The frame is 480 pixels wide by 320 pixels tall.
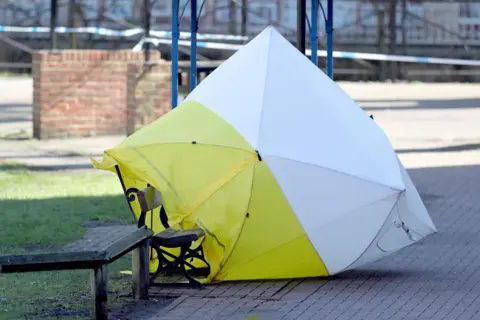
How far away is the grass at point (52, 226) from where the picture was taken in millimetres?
8500

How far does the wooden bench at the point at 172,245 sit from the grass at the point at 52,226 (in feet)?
1.20

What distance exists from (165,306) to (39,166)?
8309mm

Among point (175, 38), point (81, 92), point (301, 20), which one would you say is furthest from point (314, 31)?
point (81, 92)

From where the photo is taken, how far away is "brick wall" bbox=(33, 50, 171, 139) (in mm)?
19594

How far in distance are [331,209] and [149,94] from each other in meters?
10.4

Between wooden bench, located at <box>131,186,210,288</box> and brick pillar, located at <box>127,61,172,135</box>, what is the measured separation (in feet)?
31.9

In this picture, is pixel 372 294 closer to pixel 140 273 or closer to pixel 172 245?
pixel 172 245

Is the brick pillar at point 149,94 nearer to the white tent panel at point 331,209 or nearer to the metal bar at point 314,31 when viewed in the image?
the metal bar at point 314,31

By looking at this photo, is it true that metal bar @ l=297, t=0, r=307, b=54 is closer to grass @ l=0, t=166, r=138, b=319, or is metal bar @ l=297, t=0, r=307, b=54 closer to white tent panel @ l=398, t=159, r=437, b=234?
grass @ l=0, t=166, r=138, b=319

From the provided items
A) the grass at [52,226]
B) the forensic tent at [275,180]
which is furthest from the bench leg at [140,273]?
the forensic tent at [275,180]

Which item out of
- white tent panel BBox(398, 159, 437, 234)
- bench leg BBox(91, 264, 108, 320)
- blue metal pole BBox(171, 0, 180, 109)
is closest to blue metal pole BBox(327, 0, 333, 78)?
blue metal pole BBox(171, 0, 180, 109)

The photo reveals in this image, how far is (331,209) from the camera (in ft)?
29.9

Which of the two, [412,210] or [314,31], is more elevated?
[314,31]

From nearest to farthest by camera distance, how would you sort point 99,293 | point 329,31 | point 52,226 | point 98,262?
point 98,262 → point 99,293 → point 52,226 → point 329,31
